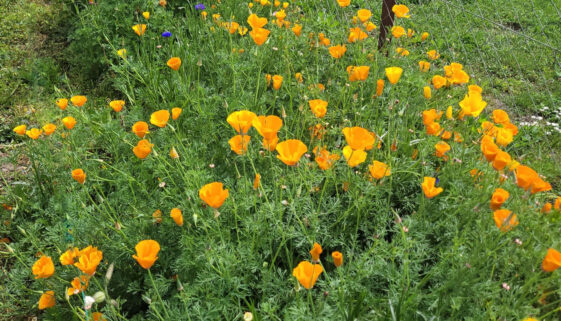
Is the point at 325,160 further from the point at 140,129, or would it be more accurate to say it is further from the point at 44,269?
the point at 44,269

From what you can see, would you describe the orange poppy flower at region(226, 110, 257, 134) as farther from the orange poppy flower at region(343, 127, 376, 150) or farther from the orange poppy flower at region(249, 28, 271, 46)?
the orange poppy flower at region(249, 28, 271, 46)

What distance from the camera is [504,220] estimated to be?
1.16 metres

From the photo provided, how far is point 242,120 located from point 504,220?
90 cm

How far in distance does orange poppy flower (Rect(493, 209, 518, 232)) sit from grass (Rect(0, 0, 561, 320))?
5cm

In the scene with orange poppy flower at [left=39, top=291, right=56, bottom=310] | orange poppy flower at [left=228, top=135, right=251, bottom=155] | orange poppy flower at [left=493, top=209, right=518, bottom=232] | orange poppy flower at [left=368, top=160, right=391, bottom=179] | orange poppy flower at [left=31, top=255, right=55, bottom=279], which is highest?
orange poppy flower at [left=493, top=209, right=518, bottom=232]

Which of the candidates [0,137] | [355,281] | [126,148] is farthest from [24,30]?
[355,281]

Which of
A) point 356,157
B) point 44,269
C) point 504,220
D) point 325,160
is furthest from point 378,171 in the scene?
point 44,269

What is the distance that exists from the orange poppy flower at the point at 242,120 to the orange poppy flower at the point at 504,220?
840 mm

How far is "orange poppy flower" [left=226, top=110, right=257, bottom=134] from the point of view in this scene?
1.44 m

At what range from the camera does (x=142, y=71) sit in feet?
8.49

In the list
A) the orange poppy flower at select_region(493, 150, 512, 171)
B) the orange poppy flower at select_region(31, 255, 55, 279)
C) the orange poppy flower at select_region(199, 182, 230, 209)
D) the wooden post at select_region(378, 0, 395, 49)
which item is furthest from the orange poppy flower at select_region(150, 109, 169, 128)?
the wooden post at select_region(378, 0, 395, 49)

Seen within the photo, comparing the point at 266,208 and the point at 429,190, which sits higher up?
the point at 429,190

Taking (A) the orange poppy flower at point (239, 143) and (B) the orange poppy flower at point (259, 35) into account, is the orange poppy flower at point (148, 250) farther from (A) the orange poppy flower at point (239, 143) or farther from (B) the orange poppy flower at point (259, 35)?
(B) the orange poppy flower at point (259, 35)

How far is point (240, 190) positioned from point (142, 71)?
136 centimetres
